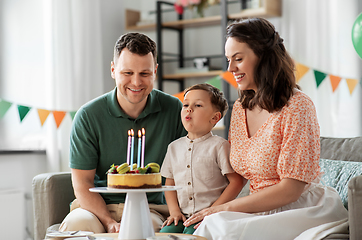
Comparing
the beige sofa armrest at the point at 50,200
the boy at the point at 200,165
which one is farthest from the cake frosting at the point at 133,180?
the beige sofa armrest at the point at 50,200

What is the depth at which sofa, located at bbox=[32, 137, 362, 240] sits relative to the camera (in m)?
2.06

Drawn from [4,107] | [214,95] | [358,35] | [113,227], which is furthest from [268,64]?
[4,107]

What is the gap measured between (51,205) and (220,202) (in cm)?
101

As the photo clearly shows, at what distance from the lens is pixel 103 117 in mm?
2268

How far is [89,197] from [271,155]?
88 cm

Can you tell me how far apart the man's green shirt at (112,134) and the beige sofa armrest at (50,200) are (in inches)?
11.9

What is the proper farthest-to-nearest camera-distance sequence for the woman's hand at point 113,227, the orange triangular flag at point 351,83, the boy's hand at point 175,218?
the orange triangular flag at point 351,83 → the woman's hand at point 113,227 → the boy's hand at point 175,218

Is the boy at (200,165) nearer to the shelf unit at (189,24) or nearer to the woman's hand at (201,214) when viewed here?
the woman's hand at (201,214)

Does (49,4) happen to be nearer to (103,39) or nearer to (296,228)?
(103,39)

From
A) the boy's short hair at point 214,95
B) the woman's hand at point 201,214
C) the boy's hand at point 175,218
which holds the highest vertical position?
the boy's short hair at point 214,95

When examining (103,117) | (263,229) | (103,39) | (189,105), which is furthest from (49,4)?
(263,229)

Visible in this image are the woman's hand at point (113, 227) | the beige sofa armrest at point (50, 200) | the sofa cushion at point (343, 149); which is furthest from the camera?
the beige sofa armrest at point (50, 200)

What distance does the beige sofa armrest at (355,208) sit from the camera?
5.14 feet

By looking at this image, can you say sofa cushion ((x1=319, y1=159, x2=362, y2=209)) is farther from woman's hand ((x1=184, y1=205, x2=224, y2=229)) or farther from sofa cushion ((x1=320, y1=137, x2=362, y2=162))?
woman's hand ((x1=184, y1=205, x2=224, y2=229))
